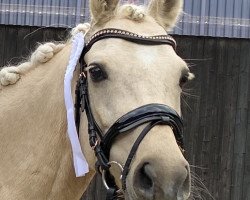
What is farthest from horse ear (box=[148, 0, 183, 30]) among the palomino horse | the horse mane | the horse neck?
the horse neck

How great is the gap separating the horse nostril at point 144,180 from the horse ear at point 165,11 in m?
1.09

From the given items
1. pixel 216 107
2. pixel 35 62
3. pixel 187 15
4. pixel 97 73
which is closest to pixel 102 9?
pixel 97 73

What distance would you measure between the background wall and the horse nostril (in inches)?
215

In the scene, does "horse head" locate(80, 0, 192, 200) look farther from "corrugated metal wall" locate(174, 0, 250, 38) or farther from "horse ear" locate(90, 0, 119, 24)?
"corrugated metal wall" locate(174, 0, 250, 38)

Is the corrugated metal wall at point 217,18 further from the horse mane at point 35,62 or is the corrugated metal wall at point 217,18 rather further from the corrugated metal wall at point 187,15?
the horse mane at point 35,62

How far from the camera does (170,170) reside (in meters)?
2.59

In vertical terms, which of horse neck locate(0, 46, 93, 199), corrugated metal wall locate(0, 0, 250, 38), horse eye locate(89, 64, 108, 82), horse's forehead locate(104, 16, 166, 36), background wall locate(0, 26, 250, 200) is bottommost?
background wall locate(0, 26, 250, 200)

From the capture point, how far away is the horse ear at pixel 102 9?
3.26 m

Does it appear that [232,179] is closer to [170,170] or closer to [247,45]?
[247,45]

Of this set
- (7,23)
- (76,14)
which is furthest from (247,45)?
(7,23)

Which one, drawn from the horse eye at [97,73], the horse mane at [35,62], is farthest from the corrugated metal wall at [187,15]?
the horse eye at [97,73]

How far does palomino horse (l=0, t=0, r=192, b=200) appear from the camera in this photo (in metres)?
2.70

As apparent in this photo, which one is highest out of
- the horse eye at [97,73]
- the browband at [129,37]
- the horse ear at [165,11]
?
the horse ear at [165,11]

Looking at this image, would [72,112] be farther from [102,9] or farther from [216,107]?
[216,107]
